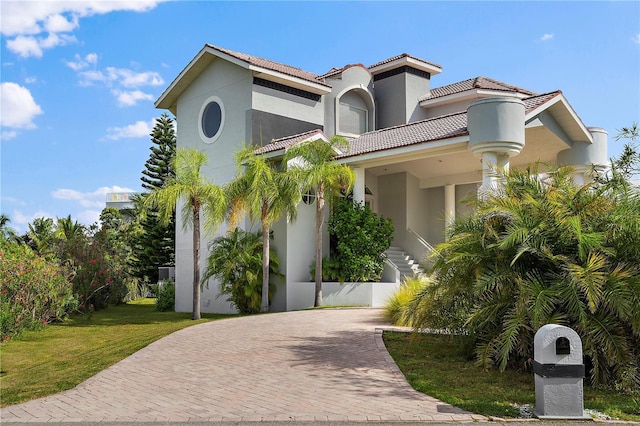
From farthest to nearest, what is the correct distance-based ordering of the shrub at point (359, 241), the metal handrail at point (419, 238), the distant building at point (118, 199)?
the distant building at point (118, 199) < the metal handrail at point (419, 238) < the shrub at point (359, 241)

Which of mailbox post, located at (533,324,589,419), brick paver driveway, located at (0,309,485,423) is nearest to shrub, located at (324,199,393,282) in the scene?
brick paver driveway, located at (0,309,485,423)

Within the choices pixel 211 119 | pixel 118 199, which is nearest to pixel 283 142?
pixel 211 119

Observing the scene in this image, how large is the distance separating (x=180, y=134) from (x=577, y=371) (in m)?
20.9

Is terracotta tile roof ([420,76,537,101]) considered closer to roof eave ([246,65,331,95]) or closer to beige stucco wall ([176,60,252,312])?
roof eave ([246,65,331,95])

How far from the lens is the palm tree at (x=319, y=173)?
1839cm

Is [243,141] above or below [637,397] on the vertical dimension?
above

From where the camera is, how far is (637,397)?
25.2ft

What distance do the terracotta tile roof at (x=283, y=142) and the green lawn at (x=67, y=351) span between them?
654cm

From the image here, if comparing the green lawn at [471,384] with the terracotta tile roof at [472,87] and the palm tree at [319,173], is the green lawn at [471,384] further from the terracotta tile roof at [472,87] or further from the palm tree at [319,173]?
the terracotta tile roof at [472,87]

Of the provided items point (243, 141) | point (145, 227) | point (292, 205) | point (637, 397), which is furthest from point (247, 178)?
point (145, 227)

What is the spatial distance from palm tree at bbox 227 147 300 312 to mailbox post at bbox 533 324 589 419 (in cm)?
1212

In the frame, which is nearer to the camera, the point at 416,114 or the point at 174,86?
the point at 174,86

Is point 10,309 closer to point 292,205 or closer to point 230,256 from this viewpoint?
point 230,256

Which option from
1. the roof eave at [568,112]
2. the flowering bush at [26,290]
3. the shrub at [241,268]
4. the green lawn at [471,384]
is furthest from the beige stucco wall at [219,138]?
the green lawn at [471,384]
